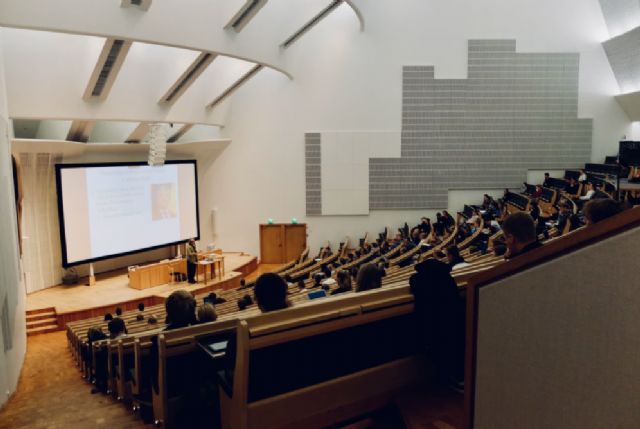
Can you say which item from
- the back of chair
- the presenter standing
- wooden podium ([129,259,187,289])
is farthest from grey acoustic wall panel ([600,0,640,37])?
the back of chair

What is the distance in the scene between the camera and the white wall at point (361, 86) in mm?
12320

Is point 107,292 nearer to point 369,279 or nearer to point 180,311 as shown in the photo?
point 180,311

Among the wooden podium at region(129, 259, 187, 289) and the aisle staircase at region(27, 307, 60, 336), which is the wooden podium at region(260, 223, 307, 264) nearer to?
the wooden podium at region(129, 259, 187, 289)

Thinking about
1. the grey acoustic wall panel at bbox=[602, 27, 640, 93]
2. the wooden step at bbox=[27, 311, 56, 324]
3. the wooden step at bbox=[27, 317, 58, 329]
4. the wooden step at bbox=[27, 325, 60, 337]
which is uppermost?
the grey acoustic wall panel at bbox=[602, 27, 640, 93]

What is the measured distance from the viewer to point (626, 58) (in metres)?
11.8

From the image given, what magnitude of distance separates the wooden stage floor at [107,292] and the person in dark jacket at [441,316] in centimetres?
803

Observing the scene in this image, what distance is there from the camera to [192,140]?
12.6 metres

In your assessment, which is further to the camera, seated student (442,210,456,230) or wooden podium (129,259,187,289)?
seated student (442,210,456,230)

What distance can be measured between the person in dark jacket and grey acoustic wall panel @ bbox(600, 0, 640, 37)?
38.5 feet

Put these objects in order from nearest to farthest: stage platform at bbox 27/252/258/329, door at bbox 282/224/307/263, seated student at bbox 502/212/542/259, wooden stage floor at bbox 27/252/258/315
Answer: seated student at bbox 502/212/542/259 → stage platform at bbox 27/252/258/329 → wooden stage floor at bbox 27/252/258/315 → door at bbox 282/224/307/263

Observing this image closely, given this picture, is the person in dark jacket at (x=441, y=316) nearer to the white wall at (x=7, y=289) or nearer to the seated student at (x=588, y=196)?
the white wall at (x=7, y=289)

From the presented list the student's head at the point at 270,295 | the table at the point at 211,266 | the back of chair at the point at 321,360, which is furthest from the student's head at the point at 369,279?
the table at the point at 211,266

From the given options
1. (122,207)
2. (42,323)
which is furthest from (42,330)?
(122,207)

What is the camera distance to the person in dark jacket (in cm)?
227
